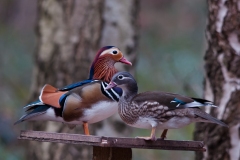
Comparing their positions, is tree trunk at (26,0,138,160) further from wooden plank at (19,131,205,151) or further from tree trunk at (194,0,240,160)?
wooden plank at (19,131,205,151)

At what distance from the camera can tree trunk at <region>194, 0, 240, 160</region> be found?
12.9 feet

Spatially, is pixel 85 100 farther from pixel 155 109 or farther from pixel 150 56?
pixel 150 56

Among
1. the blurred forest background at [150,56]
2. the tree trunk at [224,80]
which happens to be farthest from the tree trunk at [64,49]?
the tree trunk at [224,80]

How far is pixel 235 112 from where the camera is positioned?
3916 mm

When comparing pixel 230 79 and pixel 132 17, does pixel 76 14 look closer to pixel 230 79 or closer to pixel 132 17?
pixel 132 17

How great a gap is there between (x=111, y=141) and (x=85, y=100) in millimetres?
364

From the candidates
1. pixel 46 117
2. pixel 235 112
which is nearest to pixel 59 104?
pixel 46 117

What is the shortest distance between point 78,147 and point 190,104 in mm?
2600

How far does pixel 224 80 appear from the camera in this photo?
398 cm

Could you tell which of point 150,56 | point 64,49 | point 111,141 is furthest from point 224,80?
point 150,56

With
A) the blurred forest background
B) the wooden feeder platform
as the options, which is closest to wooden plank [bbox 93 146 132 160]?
the wooden feeder platform

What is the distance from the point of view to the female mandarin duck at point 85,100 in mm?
3082

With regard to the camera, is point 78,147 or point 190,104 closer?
point 190,104

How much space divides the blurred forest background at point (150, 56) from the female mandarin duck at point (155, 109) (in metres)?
3.23
